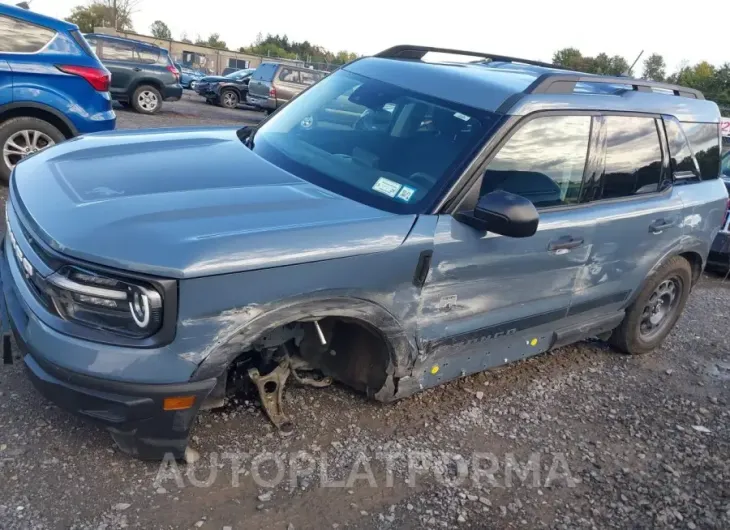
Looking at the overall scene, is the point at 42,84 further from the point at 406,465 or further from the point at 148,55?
the point at 148,55

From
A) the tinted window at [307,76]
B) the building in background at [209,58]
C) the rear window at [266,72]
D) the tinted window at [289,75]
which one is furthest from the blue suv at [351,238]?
the building in background at [209,58]

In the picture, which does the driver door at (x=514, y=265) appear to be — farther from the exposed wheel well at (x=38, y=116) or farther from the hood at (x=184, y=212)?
the exposed wheel well at (x=38, y=116)

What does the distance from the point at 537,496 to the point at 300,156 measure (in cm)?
207

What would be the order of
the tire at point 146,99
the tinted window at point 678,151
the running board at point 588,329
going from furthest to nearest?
the tire at point 146,99 < the tinted window at point 678,151 < the running board at point 588,329

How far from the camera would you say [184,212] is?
255cm

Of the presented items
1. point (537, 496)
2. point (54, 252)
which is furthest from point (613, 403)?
point (54, 252)

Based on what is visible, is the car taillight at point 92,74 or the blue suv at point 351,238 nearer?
the blue suv at point 351,238

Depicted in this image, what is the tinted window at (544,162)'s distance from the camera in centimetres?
323

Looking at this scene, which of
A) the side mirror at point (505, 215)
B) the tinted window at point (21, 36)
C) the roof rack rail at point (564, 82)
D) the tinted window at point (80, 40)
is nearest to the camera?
the side mirror at point (505, 215)

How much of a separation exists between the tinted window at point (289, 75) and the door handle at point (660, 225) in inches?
649

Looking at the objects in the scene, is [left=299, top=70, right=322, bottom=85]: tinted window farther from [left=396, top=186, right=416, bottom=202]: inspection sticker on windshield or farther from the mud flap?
the mud flap

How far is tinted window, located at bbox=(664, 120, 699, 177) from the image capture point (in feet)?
14.0

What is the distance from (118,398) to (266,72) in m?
18.5

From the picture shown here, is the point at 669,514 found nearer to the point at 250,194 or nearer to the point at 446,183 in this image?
the point at 446,183
